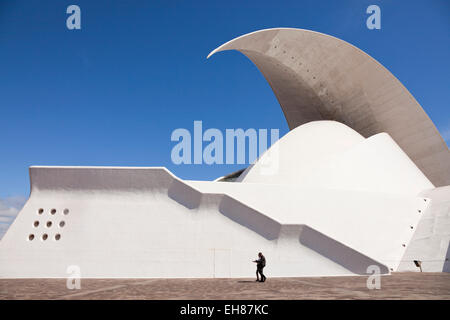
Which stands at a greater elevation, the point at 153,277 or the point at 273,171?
the point at 273,171

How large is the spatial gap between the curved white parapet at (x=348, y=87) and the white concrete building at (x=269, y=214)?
0.25ft

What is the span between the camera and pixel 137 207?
30.1 feet

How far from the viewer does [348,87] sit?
1773cm

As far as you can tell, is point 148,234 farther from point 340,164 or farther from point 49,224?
point 340,164

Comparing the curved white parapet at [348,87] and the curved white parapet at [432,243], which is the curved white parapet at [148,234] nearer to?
the curved white parapet at [432,243]

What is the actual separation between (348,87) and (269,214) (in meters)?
10.7

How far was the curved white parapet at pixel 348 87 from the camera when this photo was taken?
15609 mm

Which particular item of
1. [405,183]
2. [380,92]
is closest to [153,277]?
[405,183]

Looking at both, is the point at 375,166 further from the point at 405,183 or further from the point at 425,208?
the point at 425,208

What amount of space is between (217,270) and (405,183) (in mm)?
9971

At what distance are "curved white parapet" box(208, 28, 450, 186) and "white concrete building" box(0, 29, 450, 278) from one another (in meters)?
0.07

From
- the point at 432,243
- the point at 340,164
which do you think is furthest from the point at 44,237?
the point at 432,243

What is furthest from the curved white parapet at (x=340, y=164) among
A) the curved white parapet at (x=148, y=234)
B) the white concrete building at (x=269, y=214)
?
the curved white parapet at (x=148, y=234)
